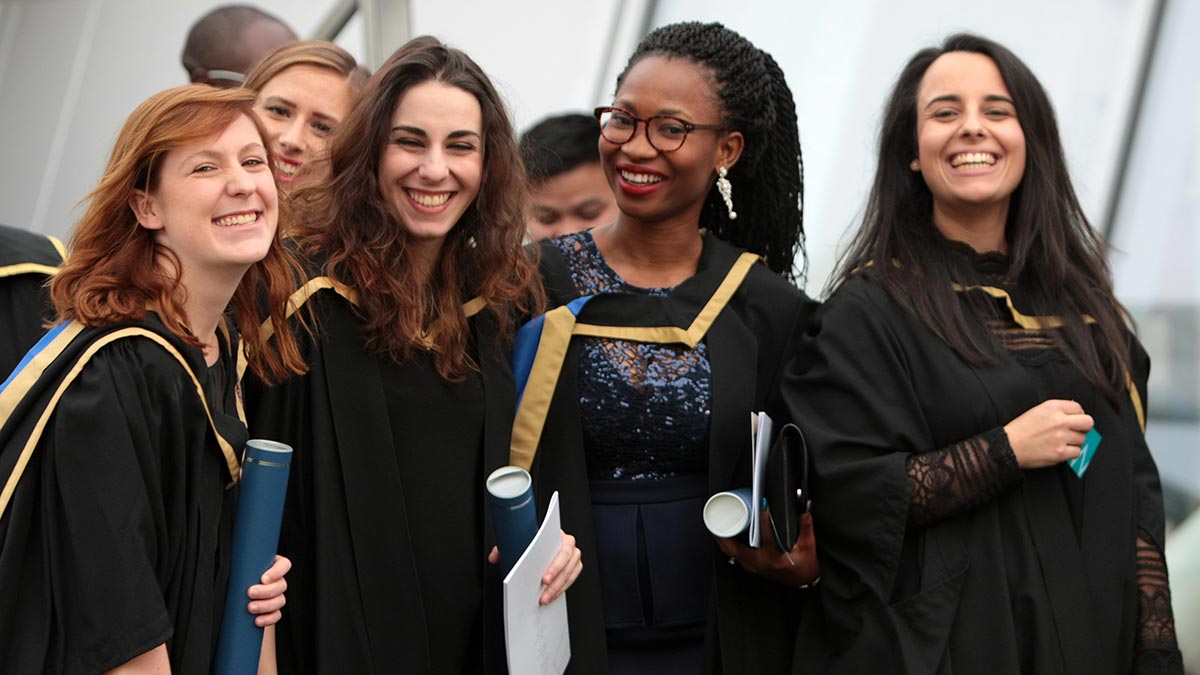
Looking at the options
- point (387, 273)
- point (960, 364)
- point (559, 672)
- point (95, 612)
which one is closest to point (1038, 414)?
point (960, 364)

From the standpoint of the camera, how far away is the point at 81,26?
7547mm

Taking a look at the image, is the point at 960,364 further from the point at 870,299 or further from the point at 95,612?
the point at 95,612

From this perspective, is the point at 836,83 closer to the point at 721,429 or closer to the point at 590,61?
the point at 590,61

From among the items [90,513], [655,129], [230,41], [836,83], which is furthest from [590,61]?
[90,513]

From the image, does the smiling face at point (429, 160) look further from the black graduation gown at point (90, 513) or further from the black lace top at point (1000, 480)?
the black lace top at point (1000, 480)

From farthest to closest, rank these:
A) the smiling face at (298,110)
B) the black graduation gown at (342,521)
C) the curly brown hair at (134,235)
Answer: the smiling face at (298,110), the black graduation gown at (342,521), the curly brown hair at (134,235)

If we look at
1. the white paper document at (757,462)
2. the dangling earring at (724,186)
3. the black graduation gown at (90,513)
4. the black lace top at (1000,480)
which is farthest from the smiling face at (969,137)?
the black graduation gown at (90,513)

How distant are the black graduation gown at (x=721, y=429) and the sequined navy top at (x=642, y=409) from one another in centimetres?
3

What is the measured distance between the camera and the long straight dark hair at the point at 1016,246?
8.37 ft

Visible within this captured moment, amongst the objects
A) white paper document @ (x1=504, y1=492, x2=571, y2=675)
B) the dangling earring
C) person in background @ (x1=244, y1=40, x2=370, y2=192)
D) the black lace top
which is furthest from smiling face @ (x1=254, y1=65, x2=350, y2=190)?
the black lace top

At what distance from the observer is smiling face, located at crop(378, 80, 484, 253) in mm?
2287

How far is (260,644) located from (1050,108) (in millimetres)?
1726

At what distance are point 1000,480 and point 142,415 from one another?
1383mm

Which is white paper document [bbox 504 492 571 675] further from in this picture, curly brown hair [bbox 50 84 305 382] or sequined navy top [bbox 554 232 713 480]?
curly brown hair [bbox 50 84 305 382]
